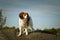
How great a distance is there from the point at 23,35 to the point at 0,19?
1.98 metres

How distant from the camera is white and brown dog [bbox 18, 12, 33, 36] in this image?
6.43 meters

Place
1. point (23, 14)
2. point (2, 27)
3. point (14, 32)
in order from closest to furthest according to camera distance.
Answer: point (23, 14) < point (14, 32) < point (2, 27)

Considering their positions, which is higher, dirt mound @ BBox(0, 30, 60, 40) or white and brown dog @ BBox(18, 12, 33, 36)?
white and brown dog @ BBox(18, 12, 33, 36)

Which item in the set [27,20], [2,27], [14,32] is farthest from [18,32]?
[2,27]

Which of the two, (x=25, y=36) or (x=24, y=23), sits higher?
(x=24, y=23)

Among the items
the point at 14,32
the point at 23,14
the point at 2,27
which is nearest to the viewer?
the point at 23,14

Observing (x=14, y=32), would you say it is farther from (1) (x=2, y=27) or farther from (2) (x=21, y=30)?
(1) (x=2, y=27)

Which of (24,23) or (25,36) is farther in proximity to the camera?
(25,36)

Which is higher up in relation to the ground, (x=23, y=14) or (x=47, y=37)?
(x=23, y=14)

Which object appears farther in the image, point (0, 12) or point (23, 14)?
point (0, 12)

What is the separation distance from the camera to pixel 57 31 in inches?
329

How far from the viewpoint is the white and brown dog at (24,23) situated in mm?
6426

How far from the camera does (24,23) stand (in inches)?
259

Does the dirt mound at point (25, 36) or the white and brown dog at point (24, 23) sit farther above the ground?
the white and brown dog at point (24, 23)
